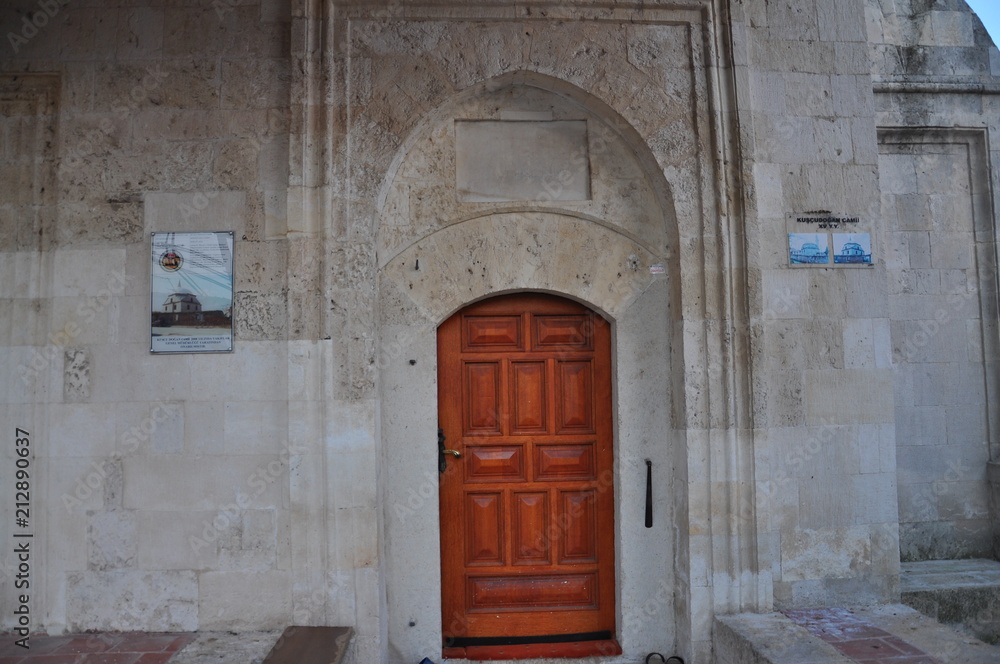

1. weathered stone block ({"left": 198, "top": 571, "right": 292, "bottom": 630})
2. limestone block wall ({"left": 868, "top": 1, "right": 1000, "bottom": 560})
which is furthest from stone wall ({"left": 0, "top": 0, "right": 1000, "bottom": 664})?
limestone block wall ({"left": 868, "top": 1, "right": 1000, "bottom": 560})

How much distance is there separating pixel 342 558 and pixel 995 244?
5039 millimetres

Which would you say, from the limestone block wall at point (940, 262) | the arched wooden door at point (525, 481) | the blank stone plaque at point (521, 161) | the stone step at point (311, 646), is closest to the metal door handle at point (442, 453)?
the arched wooden door at point (525, 481)

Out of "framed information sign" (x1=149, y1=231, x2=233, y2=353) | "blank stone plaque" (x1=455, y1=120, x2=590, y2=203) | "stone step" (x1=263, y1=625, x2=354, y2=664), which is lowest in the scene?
"stone step" (x1=263, y1=625, x2=354, y2=664)

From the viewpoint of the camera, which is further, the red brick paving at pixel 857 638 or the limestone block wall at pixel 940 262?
the limestone block wall at pixel 940 262

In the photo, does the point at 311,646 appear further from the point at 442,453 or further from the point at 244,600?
the point at 442,453

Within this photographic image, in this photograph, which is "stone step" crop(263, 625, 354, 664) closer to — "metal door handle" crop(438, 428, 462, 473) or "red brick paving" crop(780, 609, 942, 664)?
"metal door handle" crop(438, 428, 462, 473)

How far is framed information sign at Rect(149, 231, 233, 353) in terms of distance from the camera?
375 cm

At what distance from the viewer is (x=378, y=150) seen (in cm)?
383

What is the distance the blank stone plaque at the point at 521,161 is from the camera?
13.4 feet

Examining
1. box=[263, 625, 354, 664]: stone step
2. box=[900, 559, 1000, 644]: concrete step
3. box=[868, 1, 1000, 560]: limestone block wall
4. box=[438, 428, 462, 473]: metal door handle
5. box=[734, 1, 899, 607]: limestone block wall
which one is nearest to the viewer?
box=[263, 625, 354, 664]: stone step

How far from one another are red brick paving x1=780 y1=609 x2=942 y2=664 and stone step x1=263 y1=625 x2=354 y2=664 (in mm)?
2382

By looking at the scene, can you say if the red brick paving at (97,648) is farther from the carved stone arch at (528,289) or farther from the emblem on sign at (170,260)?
the emblem on sign at (170,260)

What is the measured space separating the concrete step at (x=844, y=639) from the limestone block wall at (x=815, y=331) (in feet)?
0.66

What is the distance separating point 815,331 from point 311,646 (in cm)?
321
